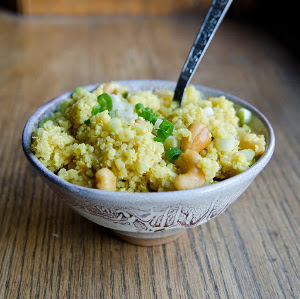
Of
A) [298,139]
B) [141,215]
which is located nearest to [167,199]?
[141,215]

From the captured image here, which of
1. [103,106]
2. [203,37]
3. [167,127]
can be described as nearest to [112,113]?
[103,106]

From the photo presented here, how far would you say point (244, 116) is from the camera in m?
1.24

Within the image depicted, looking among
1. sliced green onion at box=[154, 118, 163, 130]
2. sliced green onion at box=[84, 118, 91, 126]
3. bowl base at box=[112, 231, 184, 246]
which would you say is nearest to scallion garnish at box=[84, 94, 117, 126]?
sliced green onion at box=[84, 118, 91, 126]

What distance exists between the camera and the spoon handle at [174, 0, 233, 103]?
1171 mm

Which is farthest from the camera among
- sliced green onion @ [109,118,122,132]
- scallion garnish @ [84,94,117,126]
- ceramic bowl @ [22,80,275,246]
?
scallion garnish @ [84,94,117,126]

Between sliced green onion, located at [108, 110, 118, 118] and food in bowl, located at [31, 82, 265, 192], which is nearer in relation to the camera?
food in bowl, located at [31, 82, 265, 192]

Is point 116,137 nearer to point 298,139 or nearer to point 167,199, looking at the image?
point 167,199

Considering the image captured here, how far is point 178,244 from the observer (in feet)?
3.80

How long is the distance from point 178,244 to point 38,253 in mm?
423

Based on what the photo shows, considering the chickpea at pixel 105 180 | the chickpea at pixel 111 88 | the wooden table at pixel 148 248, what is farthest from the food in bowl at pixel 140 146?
the wooden table at pixel 148 248

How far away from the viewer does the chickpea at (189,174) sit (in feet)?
3.01

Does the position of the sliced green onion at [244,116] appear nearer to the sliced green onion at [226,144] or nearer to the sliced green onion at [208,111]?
the sliced green onion at [208,111]

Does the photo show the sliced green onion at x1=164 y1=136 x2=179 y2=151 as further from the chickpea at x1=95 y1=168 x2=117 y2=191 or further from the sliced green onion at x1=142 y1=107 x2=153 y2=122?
the chickpea at x1=95 y1=168 x2=117 y2=191

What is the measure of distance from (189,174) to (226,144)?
6.0 inches
